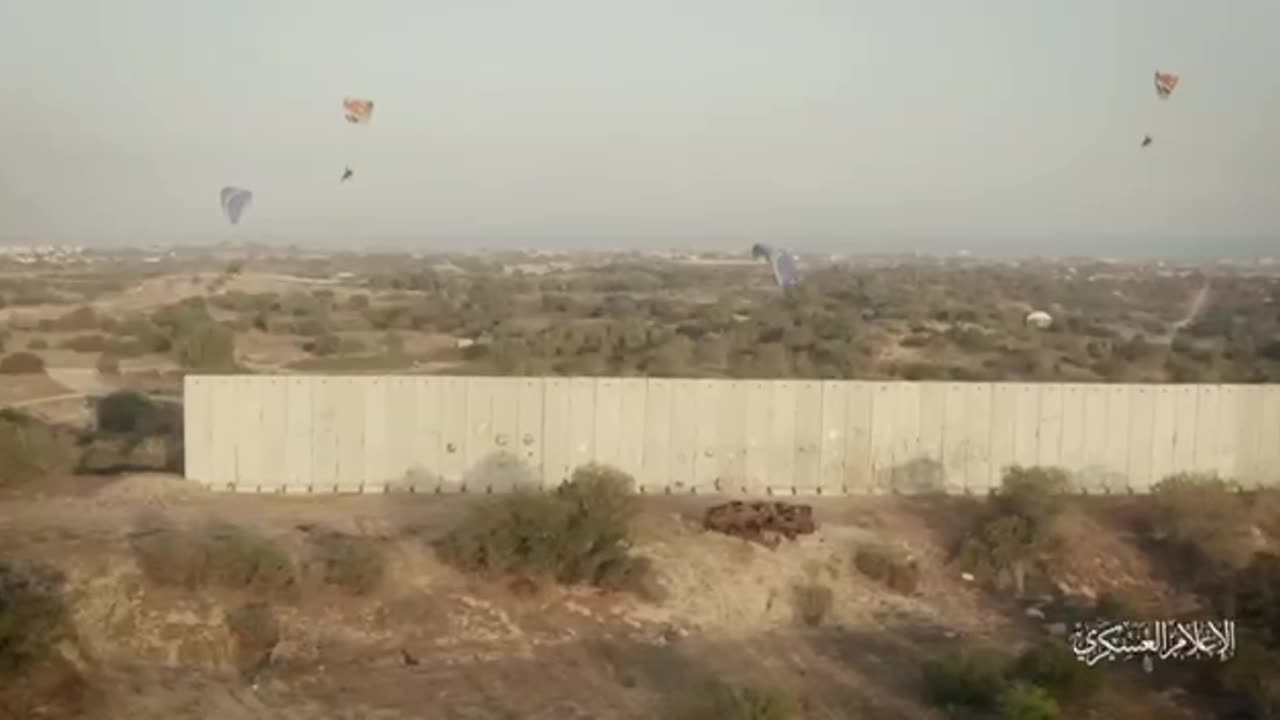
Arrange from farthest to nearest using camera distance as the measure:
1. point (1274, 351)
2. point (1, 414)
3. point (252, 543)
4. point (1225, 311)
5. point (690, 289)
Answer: point (690, 289), point (1225, 311), point (1274, 351), point (1, 414), point (252, 543)

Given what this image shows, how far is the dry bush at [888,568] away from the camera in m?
18.9

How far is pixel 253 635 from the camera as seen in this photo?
1553cm

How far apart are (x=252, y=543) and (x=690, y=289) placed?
64.6 m

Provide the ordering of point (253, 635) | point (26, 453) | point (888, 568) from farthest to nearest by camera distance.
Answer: point (26, 453) < point (888, 568) < point (253, 635)

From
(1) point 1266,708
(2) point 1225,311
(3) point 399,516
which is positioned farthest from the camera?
(2) point 1225,311

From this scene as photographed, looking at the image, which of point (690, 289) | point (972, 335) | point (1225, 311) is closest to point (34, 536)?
point (972, 335)

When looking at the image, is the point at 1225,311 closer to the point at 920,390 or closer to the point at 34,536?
the point at 920,390

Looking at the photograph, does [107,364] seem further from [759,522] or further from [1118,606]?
[1118,606]

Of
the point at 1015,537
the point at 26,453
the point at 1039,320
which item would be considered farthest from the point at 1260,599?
the point at 1039,320

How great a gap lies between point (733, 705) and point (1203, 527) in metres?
10.1

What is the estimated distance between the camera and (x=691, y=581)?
60.2 ft

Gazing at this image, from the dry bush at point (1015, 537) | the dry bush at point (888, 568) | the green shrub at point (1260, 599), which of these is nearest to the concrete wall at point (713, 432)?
the dry bush at point (1015, 537)

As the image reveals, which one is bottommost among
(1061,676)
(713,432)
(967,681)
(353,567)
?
(967,681)

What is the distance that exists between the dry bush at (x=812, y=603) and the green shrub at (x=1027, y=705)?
15.2 feet
